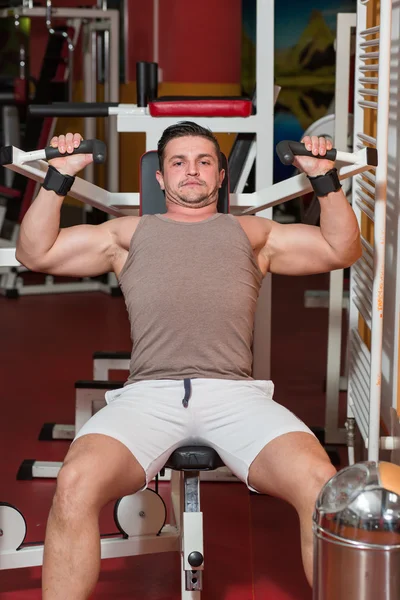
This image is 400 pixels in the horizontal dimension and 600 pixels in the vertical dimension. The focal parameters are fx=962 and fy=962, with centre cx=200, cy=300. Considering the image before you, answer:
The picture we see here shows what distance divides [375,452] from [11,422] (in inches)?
76.8

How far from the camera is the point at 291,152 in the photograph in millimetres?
2227

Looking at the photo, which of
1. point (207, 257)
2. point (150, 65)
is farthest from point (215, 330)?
point (150, 65)

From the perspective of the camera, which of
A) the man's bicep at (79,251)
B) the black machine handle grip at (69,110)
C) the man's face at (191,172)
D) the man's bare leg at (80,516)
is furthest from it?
the black machine handle grip at (69,110)

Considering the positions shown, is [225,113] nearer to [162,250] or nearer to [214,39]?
[162,250]

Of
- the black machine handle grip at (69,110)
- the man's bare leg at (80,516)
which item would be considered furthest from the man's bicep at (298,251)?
the black machine handle grip at (69,110)

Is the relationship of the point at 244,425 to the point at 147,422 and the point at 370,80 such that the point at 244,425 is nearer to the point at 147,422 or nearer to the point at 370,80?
the point at 147,422

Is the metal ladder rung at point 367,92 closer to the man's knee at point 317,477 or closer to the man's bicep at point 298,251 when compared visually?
the man's bicep at point 298,251

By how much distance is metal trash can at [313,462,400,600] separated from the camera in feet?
3.81

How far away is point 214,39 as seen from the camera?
22.0 ft

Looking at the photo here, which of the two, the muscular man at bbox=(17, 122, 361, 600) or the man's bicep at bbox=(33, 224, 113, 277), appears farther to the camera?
the man's bicep at bbox=(33, 224, 113, 277)

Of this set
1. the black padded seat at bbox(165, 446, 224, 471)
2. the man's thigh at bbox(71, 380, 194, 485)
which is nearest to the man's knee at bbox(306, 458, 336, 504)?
the black padded seat at bbox(165, 446, 224, 471)

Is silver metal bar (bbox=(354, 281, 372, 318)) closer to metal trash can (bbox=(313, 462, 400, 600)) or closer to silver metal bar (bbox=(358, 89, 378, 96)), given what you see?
silver metal bar (bbox=(358, 89, 378, 96))

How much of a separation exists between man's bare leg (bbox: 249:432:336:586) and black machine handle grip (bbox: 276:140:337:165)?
0.63 metres

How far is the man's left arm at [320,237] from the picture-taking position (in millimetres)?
2338
